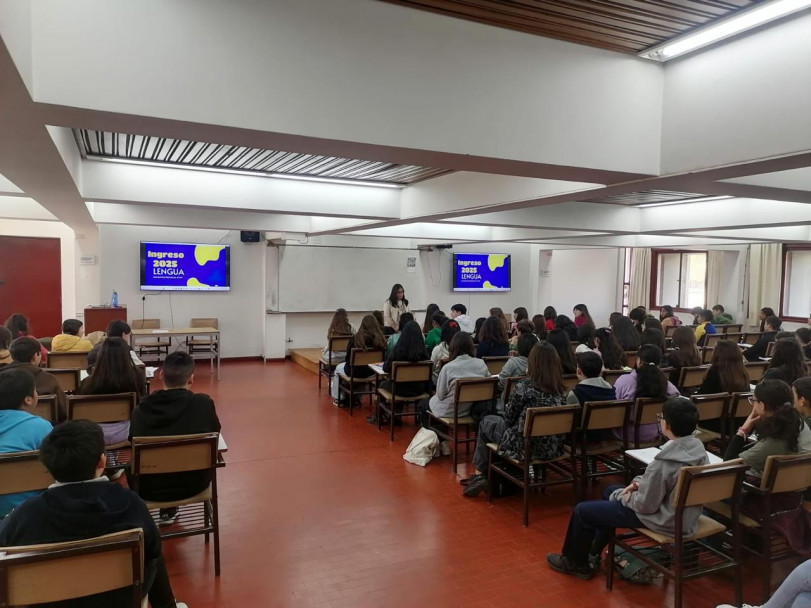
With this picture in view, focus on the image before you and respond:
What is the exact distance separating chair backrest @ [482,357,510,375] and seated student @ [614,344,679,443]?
1.73m

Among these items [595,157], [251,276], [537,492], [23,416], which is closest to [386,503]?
[537,492]

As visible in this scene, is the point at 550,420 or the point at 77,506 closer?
the point at 77,506

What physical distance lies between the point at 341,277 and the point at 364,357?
465 cm

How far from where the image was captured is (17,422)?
2750 mm

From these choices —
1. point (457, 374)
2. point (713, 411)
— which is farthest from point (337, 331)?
point (713, 411)

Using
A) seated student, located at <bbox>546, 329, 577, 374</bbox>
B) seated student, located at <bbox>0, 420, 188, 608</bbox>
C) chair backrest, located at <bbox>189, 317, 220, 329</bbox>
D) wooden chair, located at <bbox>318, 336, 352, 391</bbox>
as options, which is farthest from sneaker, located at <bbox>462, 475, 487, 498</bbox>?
chair backrest, located at <bbox>189, 317, 220, 329</bbox>

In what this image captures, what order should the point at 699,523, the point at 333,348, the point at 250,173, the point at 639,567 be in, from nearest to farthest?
the point at 699,523 → the point at 639,567 → the point at 250,173 → the point at 333,348

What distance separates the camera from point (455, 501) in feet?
13.8

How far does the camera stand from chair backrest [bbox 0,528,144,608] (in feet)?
5.66

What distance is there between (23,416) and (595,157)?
328 centimetres

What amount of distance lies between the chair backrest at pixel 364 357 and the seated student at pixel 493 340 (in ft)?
4.12

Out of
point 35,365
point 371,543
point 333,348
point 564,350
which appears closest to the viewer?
point 371,543

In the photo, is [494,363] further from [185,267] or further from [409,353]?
[185,267]

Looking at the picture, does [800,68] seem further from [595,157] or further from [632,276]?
[632,276]
